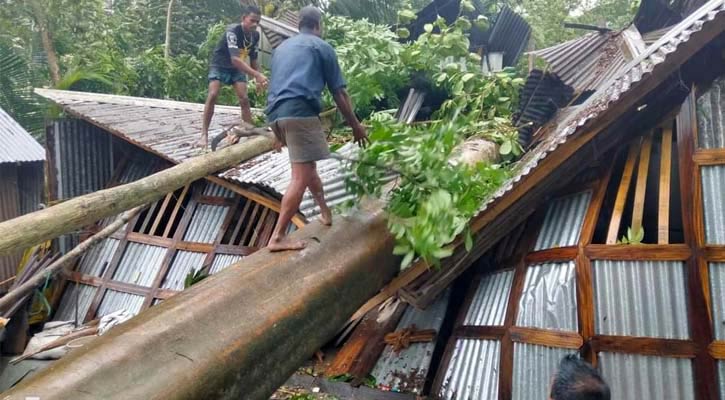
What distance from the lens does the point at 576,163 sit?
395 centimetres

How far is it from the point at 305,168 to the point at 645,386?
2.61m

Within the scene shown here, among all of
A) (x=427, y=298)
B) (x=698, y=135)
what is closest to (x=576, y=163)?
(x=698, y=135)

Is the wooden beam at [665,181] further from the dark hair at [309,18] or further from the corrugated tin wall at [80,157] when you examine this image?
the corrugated tin wall at [80,157]

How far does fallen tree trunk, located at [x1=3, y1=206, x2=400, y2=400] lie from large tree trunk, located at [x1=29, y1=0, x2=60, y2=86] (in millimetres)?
12308

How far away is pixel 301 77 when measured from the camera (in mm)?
3432

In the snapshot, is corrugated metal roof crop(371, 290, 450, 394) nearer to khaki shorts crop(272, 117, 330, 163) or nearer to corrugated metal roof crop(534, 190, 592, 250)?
corrugated metal roof crop(534, 190, 592, 250)

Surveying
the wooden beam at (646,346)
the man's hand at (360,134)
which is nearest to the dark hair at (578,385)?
the wooden beam at (646,346)

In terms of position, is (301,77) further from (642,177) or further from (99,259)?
(99,259)

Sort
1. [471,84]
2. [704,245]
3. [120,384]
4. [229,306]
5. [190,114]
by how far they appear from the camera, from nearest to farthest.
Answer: [120,384] → [229,306] → [704,245] → [471,84] → [190,114]

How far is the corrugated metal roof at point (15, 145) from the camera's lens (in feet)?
34.2

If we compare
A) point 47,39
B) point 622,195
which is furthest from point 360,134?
point 47,39

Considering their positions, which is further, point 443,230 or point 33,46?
point 33,46

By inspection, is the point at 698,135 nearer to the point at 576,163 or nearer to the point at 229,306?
the point at 576,163

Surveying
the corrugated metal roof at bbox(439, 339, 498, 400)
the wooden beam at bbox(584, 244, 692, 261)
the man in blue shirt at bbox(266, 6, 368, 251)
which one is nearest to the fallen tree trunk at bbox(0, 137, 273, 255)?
the man in blue shirt at bbox(266, 6, 368, 251)
